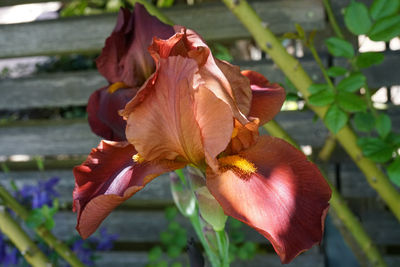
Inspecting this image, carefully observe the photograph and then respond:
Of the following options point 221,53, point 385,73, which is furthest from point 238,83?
point 385,73

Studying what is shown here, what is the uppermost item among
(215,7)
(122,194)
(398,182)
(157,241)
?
(122,194)

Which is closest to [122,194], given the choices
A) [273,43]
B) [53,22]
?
[273,43]

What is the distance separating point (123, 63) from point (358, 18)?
43 cm

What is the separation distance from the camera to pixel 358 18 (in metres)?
0.78

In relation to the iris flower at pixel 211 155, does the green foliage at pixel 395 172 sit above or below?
below

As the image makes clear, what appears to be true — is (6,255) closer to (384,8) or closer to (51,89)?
(51,89)

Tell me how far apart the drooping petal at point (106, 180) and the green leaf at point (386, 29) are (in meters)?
0.45

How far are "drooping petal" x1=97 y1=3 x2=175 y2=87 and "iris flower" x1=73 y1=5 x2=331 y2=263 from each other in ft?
0.47

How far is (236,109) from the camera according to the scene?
42 cm

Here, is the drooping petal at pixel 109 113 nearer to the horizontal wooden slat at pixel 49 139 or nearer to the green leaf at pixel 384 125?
the green leaf at pixel 384 125

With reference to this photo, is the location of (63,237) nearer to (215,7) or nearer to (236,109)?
(215,7)

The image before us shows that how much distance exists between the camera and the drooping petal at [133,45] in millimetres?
551

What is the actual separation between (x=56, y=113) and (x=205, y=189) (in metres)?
1.76

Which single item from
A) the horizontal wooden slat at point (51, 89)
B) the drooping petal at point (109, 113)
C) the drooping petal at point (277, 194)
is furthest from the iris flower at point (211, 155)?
the horizontal wooden slat at point (51, 89)
